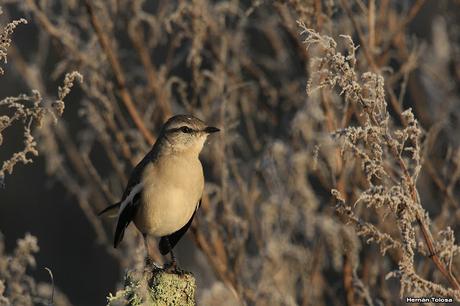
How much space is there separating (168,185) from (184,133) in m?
0.39

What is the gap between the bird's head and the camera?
217 inches

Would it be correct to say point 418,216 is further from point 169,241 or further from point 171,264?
point 169,241

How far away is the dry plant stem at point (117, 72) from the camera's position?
5.49 m

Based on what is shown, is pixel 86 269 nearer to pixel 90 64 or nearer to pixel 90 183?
pixel 90 183

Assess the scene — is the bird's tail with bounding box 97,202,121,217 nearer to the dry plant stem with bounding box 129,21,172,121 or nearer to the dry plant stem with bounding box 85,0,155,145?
the dry plant stem with bounding box 85,0,155,145

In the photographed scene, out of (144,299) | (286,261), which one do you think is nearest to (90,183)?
(286,261)

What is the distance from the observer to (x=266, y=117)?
23.3 feet

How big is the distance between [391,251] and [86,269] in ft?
33.6

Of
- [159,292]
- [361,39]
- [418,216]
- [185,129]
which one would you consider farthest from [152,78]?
[418,216]

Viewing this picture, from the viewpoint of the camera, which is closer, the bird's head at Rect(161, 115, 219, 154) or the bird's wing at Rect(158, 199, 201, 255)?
the bird's head at Rect(161, 115, 219, 154)

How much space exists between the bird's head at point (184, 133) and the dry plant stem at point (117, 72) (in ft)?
1.00

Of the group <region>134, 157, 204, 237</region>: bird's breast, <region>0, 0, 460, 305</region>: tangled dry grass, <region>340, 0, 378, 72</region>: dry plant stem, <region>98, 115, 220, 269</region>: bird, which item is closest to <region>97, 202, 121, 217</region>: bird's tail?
<region>0, 0, 460, 305</region>: tangled dry grass

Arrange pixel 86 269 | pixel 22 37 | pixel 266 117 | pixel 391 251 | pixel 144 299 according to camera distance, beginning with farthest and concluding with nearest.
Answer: pixel 22 37 → pixel 86 269 → pixel 266 117 → pixel 391 251 → pixel 144 299

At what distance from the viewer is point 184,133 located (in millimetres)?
5551
